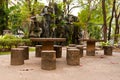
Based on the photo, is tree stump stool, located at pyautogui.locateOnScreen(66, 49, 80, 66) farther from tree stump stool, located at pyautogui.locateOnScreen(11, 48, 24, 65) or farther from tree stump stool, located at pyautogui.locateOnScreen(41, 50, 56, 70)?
tree stump stool, located at pyautogui.locateOnScreen(11, 48, 24, 65)

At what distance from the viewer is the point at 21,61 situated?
645 centimetres

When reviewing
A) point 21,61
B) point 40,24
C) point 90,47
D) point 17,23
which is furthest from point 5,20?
point 21,61

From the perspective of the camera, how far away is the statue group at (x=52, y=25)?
16.4m

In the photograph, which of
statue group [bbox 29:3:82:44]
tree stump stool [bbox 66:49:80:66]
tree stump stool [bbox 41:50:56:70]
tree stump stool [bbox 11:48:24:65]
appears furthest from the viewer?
statue group [bbox 29:3:82:44]

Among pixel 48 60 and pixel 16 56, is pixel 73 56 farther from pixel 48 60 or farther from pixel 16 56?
pixel 16 56

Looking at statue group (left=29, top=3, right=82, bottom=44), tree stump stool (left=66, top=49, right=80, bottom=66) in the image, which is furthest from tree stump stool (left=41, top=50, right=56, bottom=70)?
statue group (left=29, top=3, right=82, bottom=44)

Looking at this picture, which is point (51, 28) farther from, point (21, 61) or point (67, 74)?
point (67, 74)

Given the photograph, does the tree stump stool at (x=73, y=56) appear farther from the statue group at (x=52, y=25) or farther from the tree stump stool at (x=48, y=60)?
the statue group at (x=52, y=25)

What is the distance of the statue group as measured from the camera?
1638cm

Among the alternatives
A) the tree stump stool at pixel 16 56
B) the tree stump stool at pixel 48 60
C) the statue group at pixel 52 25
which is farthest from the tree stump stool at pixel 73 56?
the statue group at pixel 52 25

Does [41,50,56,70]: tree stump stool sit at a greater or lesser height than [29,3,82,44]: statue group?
lesser

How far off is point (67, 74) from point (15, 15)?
1769cm

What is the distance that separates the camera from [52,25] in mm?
16844

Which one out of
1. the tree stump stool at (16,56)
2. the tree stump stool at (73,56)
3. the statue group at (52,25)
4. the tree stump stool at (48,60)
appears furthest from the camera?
the statue group at (52,25)
